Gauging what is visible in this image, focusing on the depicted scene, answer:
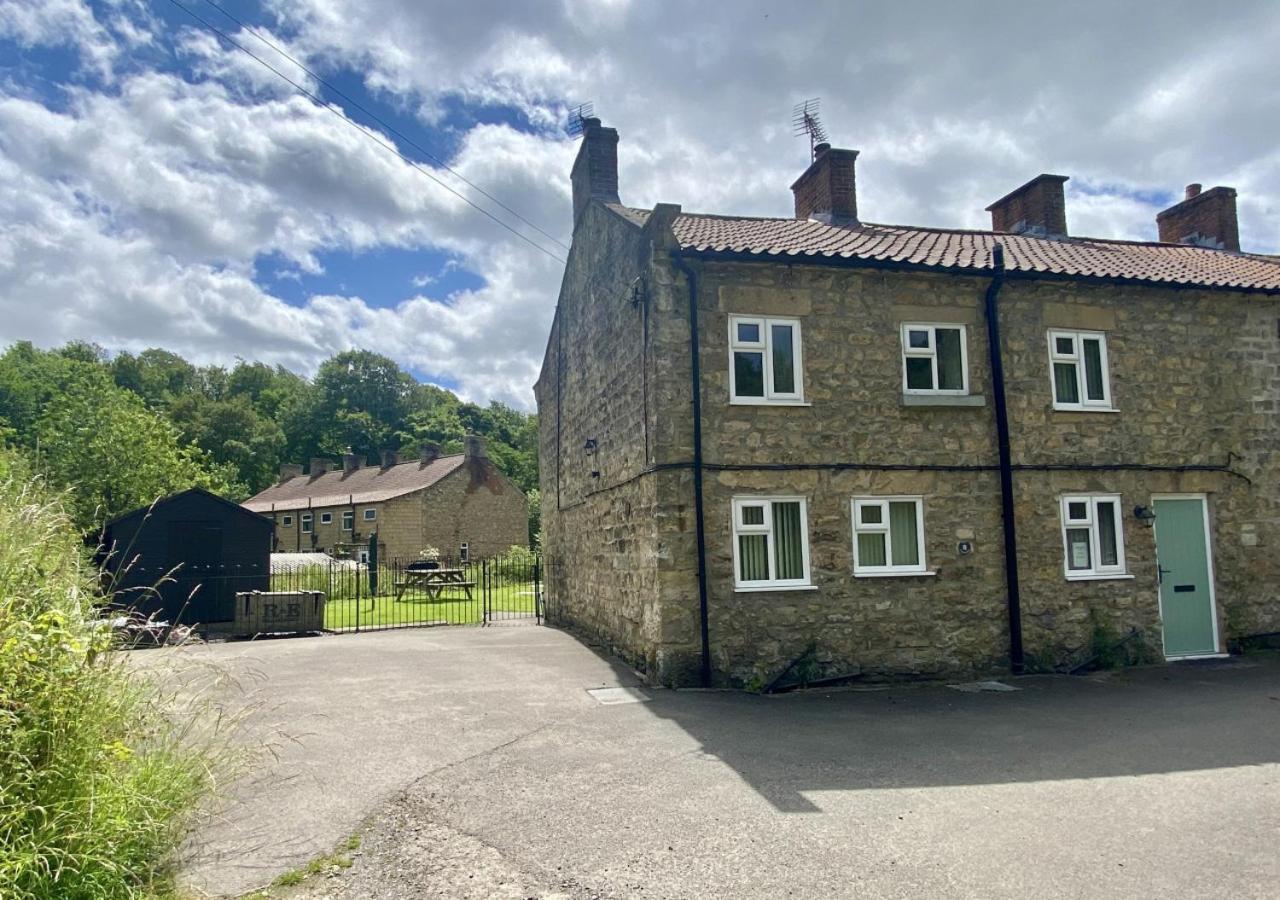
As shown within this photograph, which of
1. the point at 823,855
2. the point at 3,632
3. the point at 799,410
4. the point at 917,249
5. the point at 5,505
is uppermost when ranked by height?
the point at 917,249

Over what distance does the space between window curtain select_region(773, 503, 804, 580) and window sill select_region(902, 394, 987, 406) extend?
7.88 feet

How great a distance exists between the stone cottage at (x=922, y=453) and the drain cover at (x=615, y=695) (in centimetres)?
55

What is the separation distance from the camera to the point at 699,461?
1115cm

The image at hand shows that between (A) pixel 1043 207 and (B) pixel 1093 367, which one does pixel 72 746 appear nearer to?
(B) pixel 1093 367

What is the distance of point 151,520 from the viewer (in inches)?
763

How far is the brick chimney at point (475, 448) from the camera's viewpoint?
146ft

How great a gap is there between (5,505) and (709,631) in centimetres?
797

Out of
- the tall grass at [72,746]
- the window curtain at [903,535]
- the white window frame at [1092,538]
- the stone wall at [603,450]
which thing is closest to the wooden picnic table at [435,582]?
the stone wall at [603,450]

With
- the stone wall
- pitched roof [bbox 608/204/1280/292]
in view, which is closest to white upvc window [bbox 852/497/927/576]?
the stone wall

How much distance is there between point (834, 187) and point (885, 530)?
7.73m

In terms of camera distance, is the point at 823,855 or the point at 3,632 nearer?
the point at 3,632

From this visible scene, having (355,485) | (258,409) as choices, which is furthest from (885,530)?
(258,409)

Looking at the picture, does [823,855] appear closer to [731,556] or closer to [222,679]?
[222,679]

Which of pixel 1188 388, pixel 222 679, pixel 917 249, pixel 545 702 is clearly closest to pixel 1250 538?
pixel 1188 388
